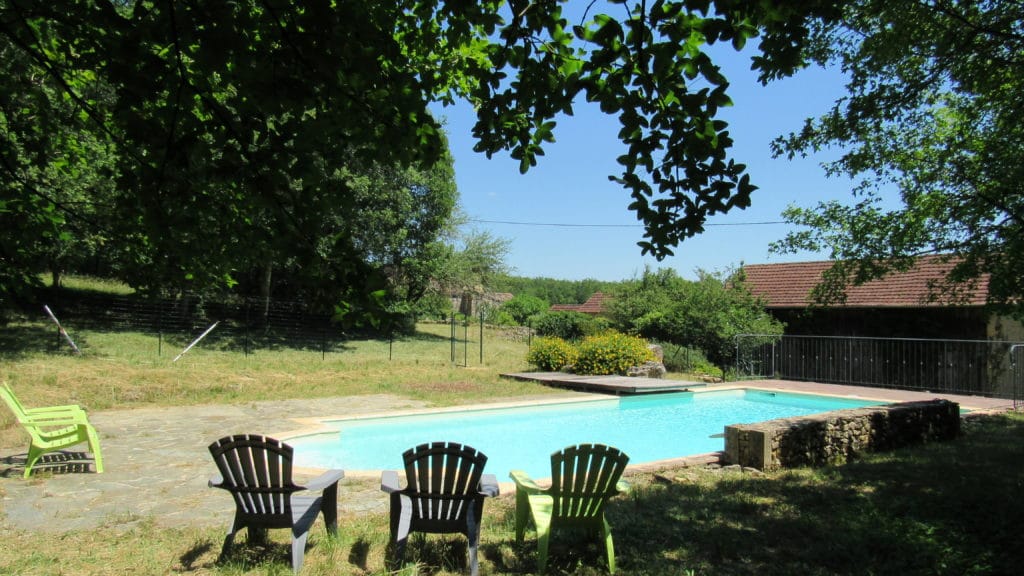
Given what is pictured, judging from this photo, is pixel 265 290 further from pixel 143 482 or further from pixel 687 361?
pixel 143 482

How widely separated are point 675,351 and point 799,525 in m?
16.6

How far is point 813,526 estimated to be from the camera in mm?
5012

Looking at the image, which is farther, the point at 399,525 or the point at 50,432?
the point at 50,432

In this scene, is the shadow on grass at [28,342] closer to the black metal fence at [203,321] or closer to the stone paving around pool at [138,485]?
the black metal fence at [203,321]

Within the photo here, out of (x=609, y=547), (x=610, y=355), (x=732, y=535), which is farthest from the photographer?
(x=610, y=355)

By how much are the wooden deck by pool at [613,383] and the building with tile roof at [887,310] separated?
4.06 m

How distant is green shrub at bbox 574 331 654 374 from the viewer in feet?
59.3

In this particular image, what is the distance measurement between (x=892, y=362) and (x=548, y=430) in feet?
38.4

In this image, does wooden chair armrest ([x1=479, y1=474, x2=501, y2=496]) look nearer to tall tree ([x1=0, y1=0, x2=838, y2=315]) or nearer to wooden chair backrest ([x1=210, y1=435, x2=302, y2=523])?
wooden chair backrest ([x1=210, y1=435, x2=302, y2=523])

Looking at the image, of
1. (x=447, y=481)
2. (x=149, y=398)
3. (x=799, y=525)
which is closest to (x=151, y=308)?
(x=149, y=398)

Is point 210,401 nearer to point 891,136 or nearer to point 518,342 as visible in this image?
point 891,136

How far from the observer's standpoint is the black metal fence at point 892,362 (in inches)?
608

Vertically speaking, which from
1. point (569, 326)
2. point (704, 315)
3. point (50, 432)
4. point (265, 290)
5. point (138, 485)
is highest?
point (265, 290)

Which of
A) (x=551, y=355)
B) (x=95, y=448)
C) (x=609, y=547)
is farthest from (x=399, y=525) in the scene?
(x=551, y=355)
